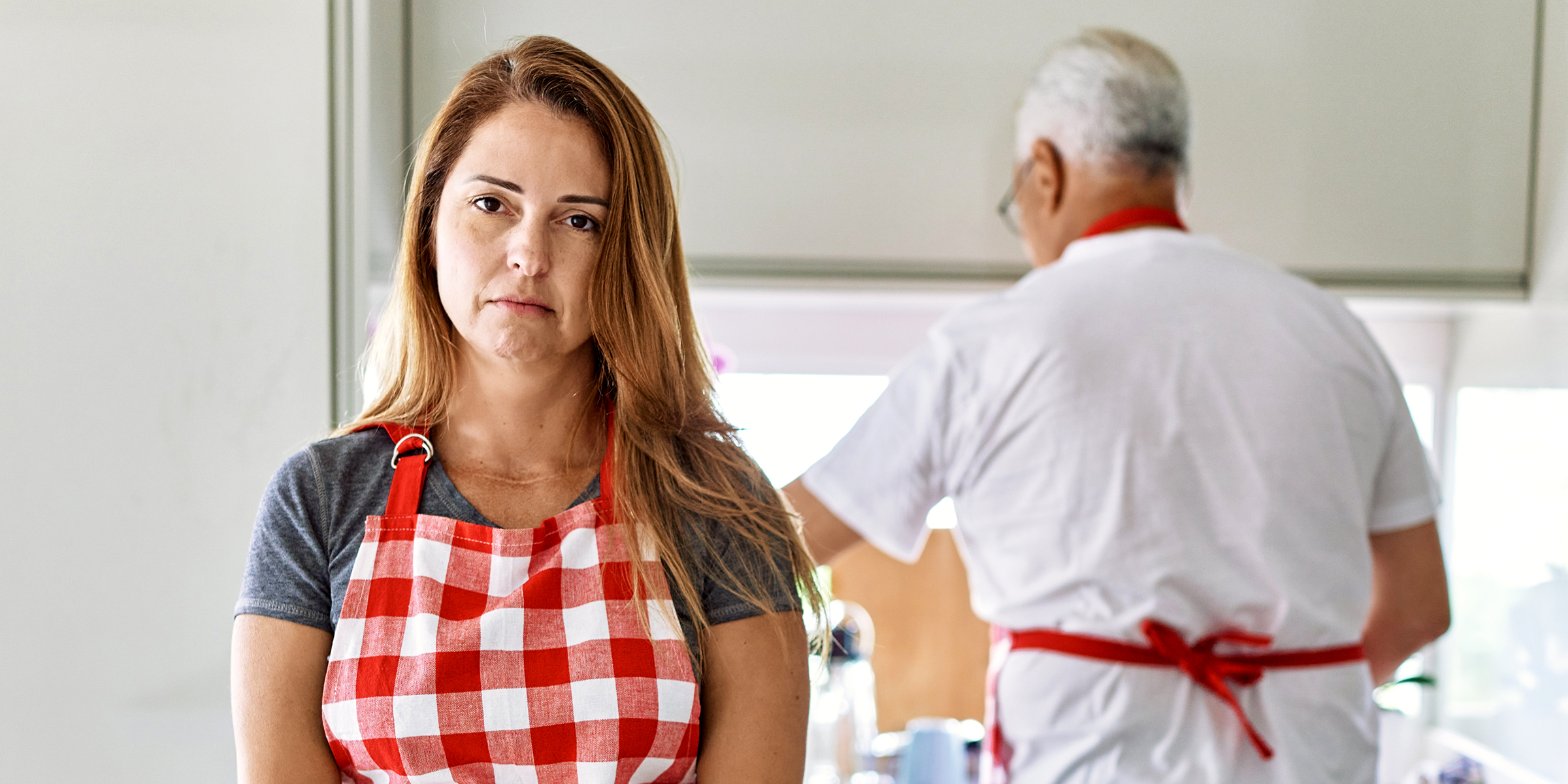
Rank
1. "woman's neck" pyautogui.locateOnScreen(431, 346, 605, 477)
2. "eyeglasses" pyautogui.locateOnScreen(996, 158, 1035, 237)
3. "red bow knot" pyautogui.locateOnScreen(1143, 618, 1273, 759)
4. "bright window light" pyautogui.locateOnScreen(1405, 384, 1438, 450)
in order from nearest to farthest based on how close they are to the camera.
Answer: "woman's neck" pyautogui.locateOnScreen(431, 346, 605, 477) → "red bow knot" pyautogui.locateOnScreen(1143, 618, 1273, 759) → "eyeglasses" pyautogui.locateOnScreen(996, 158, 1035, 237) → "bright window light" pyautogui.locateOnScreen(1405, 384, 1438, 450)

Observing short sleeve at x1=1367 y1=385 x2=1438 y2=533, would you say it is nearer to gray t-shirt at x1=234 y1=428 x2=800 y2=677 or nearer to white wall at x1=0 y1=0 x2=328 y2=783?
gray t-shirt at x1=234 y1=428 x2=800 y2=677

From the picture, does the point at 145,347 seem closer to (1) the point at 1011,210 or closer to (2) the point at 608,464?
(2) the point at 608,464

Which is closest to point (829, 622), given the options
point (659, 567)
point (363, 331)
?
point (659, 567)

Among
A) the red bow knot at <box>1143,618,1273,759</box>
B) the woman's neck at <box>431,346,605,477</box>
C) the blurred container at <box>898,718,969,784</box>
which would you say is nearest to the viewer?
the woman's neck at <box>431,346,605,477</box>

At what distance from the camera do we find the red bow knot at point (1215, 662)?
99 cm

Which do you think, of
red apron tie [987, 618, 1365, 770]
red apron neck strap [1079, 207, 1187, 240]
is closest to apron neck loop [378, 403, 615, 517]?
red apron tie [987, 618, 1365, 770]

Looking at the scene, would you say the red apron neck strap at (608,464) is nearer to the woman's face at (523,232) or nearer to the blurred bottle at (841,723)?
the woman's face at (523,232)

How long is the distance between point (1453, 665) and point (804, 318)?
1.08 meters

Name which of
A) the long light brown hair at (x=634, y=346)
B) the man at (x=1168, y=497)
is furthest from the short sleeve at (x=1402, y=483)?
the long light brown hair at (x=634, y=346)

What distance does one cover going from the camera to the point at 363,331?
1171 millimetres

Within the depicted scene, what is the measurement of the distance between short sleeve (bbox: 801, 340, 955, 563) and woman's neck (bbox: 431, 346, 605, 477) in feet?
1.08

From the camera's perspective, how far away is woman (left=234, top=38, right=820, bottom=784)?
2.37ft

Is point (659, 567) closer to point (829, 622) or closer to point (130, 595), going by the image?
point (829, 622)

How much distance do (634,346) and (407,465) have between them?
0.58ft
